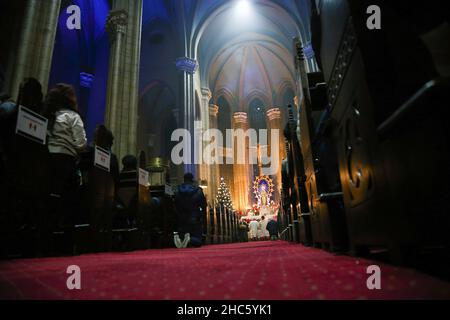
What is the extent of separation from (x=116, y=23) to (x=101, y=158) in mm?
4940

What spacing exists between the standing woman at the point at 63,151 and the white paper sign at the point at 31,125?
21cm

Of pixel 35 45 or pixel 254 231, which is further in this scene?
pixel 254 231

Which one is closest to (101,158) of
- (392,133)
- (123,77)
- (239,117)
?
(392,133)

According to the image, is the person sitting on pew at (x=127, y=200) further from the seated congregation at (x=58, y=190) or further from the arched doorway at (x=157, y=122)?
the arched doorway at (x=157, y=122)

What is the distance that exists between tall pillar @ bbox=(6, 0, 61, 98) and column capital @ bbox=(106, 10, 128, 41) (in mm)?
2305

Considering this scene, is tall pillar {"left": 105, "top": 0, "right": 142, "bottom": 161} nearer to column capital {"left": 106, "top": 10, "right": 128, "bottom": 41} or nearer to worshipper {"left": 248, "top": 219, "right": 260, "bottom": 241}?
column capital {"left": 106, "top": 10, "right": 128, "bottom": 41}

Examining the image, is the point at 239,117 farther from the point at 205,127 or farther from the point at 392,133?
the point at 392,133

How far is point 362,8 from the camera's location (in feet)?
3.58

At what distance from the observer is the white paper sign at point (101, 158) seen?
2955mm

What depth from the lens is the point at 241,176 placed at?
63.4 ft

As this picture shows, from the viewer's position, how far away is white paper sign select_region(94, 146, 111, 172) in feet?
9.70

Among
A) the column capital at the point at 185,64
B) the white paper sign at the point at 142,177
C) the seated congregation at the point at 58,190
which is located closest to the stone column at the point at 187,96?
the column capital at the point at 185,64
